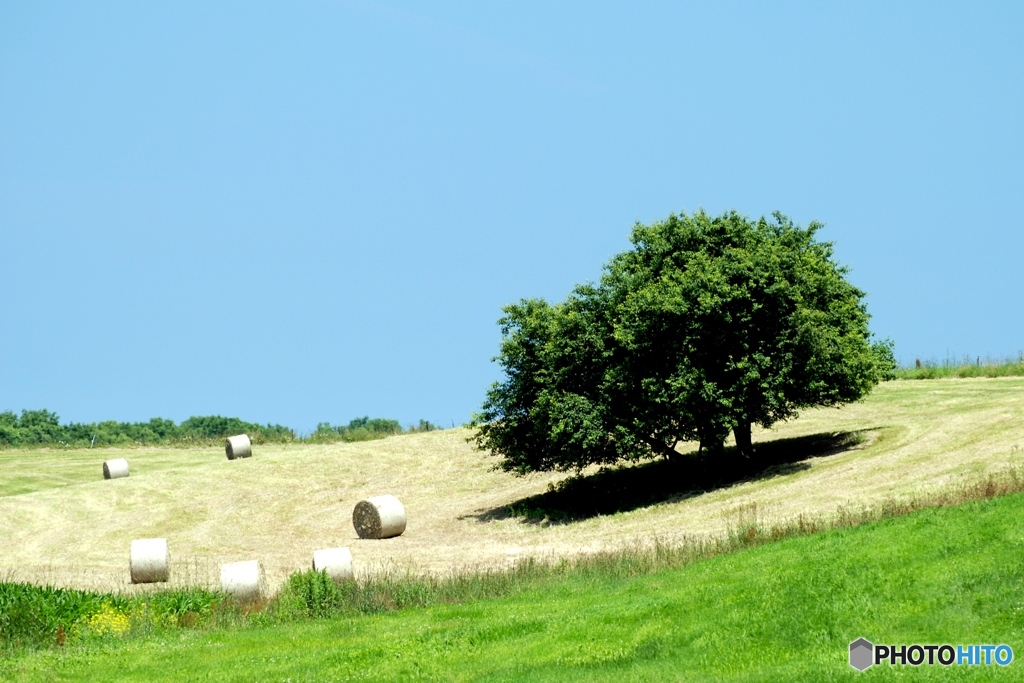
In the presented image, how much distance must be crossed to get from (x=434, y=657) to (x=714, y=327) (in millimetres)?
25805

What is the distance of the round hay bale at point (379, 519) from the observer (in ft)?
141

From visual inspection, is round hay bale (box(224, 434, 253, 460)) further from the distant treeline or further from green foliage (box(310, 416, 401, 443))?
the distant treeline

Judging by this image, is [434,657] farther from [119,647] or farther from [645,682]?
[119,647]

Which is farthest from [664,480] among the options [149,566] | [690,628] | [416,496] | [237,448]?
[690,628]

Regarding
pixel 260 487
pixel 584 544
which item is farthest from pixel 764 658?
pixel 260 487

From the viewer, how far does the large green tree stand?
42656 millimetres

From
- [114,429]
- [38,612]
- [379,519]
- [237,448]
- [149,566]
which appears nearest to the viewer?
[38,612]

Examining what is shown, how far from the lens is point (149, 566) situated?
120 feet

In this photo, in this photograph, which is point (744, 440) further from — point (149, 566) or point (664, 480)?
point (149, 566)

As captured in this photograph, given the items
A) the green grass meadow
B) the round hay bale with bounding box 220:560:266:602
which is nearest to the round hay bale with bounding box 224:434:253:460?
the round hay bale with bounding box 220:560:266:602

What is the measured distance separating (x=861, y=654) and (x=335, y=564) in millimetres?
16609

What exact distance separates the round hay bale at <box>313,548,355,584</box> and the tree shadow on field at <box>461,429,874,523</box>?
595 inches

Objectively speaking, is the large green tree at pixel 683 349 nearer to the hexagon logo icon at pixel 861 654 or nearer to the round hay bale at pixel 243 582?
the round hay bale at pixel 243 582

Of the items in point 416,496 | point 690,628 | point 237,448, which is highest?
point 237,448
